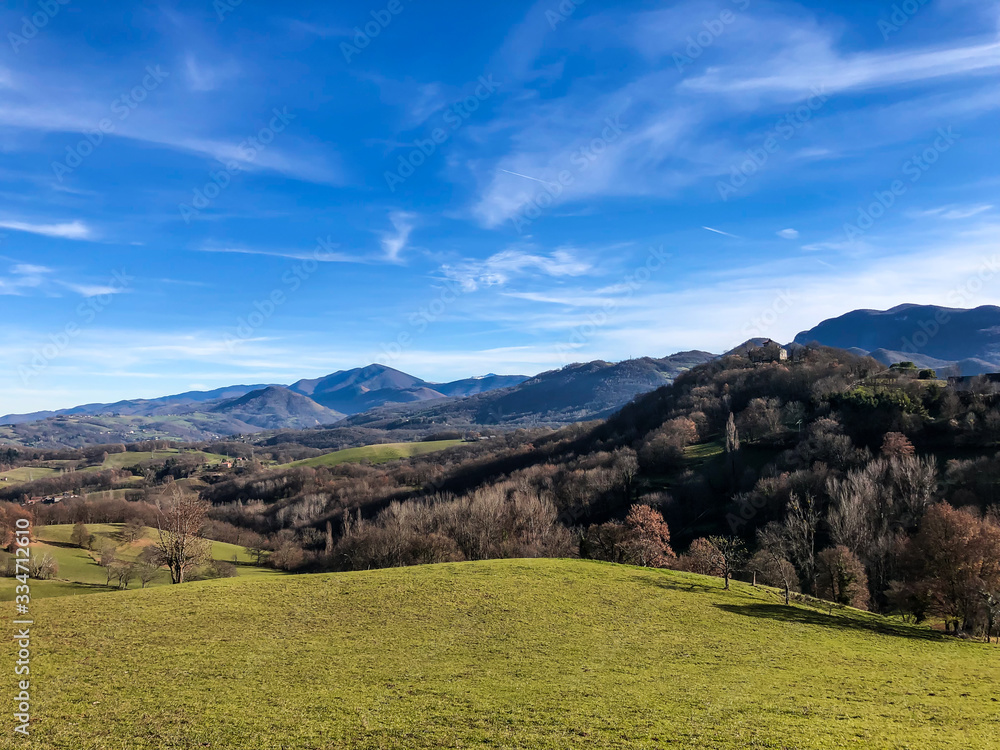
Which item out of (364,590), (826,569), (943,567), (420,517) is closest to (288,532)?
(420,517)

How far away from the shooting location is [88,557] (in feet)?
285

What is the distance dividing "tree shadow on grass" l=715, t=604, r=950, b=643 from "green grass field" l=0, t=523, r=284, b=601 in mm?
52184

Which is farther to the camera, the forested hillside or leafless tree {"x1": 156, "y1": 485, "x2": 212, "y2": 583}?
the forested hillside

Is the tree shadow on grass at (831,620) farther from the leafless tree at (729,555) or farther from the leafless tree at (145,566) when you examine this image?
the leafless tree at (145,566)

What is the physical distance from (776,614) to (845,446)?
233ft

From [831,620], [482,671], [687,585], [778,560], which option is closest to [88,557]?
[482,671]

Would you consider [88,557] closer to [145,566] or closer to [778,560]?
[145,566]

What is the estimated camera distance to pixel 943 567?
3488cm

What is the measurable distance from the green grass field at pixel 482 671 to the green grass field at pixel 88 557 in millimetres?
34746

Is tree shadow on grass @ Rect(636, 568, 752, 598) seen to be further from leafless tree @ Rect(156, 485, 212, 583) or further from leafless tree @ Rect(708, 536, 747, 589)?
leafless tree @ Rect(156, 485, 212, 583)

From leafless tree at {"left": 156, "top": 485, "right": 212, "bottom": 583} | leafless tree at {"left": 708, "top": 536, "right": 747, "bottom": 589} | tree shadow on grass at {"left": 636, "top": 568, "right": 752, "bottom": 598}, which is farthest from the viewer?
leafless tree at {"left": 708, "top": 536, "right": 747, "bottom": 589}

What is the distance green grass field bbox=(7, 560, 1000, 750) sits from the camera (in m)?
16.2

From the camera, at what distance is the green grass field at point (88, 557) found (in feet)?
209

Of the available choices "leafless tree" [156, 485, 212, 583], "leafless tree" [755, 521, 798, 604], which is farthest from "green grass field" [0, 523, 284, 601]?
"leafless tree" [755, 521, 798, 604]
